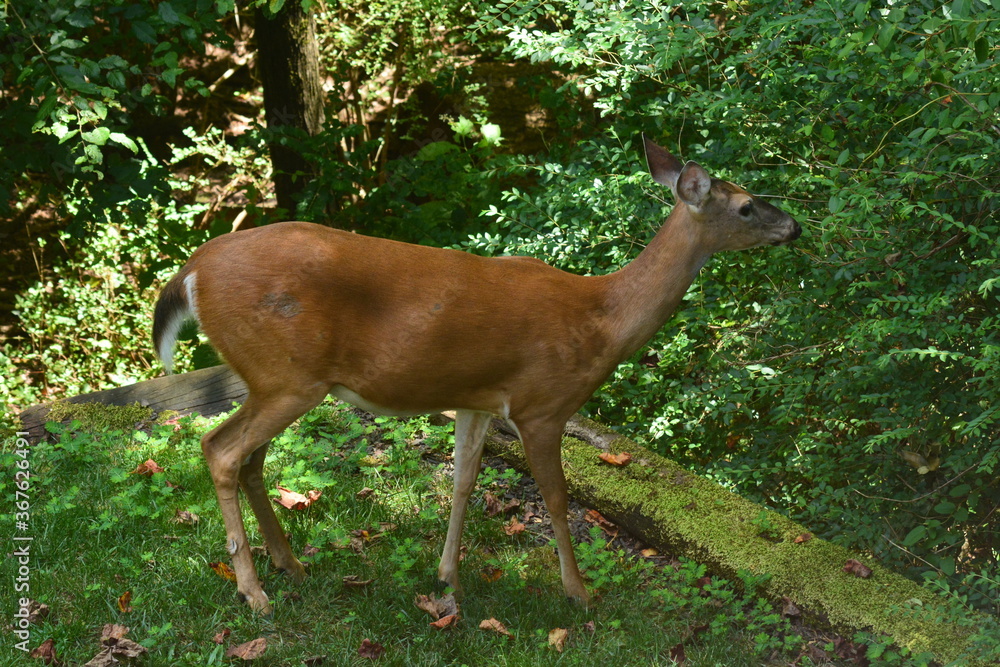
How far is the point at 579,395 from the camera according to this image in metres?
4.07

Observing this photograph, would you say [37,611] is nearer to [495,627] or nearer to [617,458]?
[495,627]

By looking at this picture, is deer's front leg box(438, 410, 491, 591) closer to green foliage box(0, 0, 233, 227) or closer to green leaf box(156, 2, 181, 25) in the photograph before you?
green foliage box(0, 0, 233, 227)

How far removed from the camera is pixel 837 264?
14.4ft

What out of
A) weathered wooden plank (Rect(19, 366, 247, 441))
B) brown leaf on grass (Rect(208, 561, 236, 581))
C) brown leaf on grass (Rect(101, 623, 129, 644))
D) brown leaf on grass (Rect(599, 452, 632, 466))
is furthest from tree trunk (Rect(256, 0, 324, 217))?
brown leaf on grass (Rect(101, 623, 129, 644))

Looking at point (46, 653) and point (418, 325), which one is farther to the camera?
point (418, 325)

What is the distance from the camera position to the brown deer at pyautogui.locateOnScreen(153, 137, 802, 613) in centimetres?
379

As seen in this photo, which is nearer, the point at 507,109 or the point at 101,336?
the point at 101,336

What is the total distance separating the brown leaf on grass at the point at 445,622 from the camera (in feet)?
12.4

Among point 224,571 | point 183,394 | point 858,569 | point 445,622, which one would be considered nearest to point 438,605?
point 445,622

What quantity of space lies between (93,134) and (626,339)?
2805 mm

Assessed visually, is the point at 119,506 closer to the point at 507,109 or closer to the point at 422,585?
the point at 422,585

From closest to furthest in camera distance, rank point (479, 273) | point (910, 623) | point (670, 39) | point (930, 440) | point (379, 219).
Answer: point (910, 623) → point (479, 273) → point (930, 440) → point (670, 39) → point (379, 219)

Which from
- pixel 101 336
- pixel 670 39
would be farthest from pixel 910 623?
pixel 101 336

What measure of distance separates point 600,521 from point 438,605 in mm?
1186
